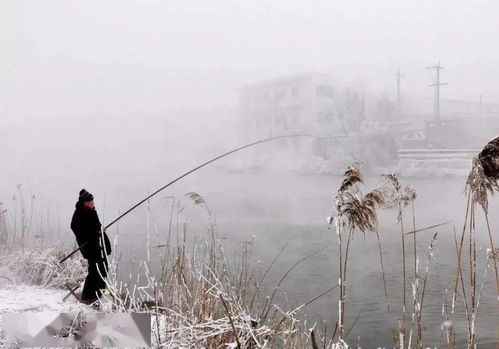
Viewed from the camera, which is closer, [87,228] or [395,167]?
[87,228]

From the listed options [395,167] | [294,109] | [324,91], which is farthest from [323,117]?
[395,167]

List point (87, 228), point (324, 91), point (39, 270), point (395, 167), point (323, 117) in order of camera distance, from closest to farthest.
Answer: point (87, 228) → point (39, 270) → point (395, 167) → point (323, 117) → point (324, 91)

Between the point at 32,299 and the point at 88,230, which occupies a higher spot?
the point at 88,230

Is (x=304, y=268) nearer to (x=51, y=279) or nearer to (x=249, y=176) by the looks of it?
(x=51, y=279)

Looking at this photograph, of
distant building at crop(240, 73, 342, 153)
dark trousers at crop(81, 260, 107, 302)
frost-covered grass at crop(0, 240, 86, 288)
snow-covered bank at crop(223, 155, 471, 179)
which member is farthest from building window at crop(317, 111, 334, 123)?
dark trousers at crop(81, 260, 107, 302)

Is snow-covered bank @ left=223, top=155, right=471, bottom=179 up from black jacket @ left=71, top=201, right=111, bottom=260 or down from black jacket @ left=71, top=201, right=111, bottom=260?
down

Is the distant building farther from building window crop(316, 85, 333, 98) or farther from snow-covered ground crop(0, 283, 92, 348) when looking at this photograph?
snow-covered ground crop(0, 283, 92, 348)

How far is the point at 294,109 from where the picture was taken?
52.5 m

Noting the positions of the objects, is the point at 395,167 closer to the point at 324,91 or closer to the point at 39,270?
the point at 324,91

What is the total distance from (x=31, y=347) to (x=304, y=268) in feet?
37.1

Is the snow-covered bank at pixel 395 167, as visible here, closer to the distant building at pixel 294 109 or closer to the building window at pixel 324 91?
the distant building at pixel 294 109

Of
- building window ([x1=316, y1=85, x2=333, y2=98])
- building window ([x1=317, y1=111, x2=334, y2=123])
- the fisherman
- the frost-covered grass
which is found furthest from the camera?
building window ([x1=316, y1=85, x2=333, y2=98])

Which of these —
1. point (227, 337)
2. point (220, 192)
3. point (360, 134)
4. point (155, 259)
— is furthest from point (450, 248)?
point (360, 134)

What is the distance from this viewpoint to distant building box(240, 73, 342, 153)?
52062 millimetres
